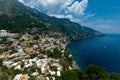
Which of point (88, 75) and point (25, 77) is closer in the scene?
point (25, 77)

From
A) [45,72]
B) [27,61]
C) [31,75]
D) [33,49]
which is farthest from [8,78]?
[33,49]

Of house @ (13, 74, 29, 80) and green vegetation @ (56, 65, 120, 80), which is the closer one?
house @ (13, 74, 29, 80)

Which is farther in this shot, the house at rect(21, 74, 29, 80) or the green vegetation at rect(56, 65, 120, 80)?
the green vegetation at rect(56, 65, 120, 80)

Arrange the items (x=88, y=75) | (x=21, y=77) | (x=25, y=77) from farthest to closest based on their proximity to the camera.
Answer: (x=88, y=75), (x=25, y=77), (x=21, y=77)

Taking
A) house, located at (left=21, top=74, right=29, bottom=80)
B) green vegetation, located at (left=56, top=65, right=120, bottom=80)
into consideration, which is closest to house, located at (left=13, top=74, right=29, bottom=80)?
house, located at (left=21, top=74, right=29, bottom=80)

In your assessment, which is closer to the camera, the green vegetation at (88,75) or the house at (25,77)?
the house at (25,77)

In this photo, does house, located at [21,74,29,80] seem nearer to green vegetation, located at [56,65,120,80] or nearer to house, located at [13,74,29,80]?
house, located at [13,74,29,80]

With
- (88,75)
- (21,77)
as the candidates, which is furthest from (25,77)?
(88,75)

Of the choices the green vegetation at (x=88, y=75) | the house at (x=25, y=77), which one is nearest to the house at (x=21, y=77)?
the house at (x=25, y=77)

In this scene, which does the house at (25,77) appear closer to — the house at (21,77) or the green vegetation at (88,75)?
the house at (21,77)

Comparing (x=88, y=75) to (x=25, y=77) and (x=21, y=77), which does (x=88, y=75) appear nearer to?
(x=25, y=77)

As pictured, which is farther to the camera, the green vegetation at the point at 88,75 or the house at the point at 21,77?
the green vegetation at the point at 88,75
